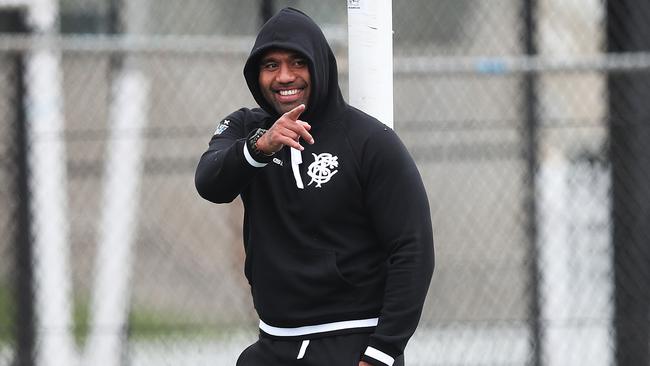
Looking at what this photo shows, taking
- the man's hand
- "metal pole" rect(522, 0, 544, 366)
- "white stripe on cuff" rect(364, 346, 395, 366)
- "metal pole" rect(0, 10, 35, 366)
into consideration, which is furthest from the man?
"metal pole" rect(522, 0, 544, 366)

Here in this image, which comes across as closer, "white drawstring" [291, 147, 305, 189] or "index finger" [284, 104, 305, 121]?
"index finger" [284, 104, 305, 121]

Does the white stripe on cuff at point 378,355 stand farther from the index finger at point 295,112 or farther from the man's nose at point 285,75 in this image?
the man's nose at point 285,75

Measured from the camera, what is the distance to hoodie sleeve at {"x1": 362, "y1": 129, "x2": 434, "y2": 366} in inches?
132

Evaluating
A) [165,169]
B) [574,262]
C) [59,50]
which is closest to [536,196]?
[574,262]

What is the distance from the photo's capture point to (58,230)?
6.24 m

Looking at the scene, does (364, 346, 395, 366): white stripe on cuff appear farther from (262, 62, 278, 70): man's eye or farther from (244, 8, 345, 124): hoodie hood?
(262, 62, 278, 70): man's eye

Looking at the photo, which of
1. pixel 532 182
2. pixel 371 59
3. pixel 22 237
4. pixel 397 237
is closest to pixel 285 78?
pixel 371 59

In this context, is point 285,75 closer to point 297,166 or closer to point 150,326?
point 297,166

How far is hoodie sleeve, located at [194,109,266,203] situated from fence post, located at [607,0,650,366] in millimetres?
3575

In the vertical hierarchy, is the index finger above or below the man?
above

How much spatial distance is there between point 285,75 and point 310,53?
10 centimetres

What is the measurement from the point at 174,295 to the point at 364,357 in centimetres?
422

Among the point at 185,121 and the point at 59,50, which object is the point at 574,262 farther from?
the point at 59,50

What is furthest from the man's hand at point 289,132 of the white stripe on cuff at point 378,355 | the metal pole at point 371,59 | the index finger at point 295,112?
the white stripe on cuff at point 378,355
